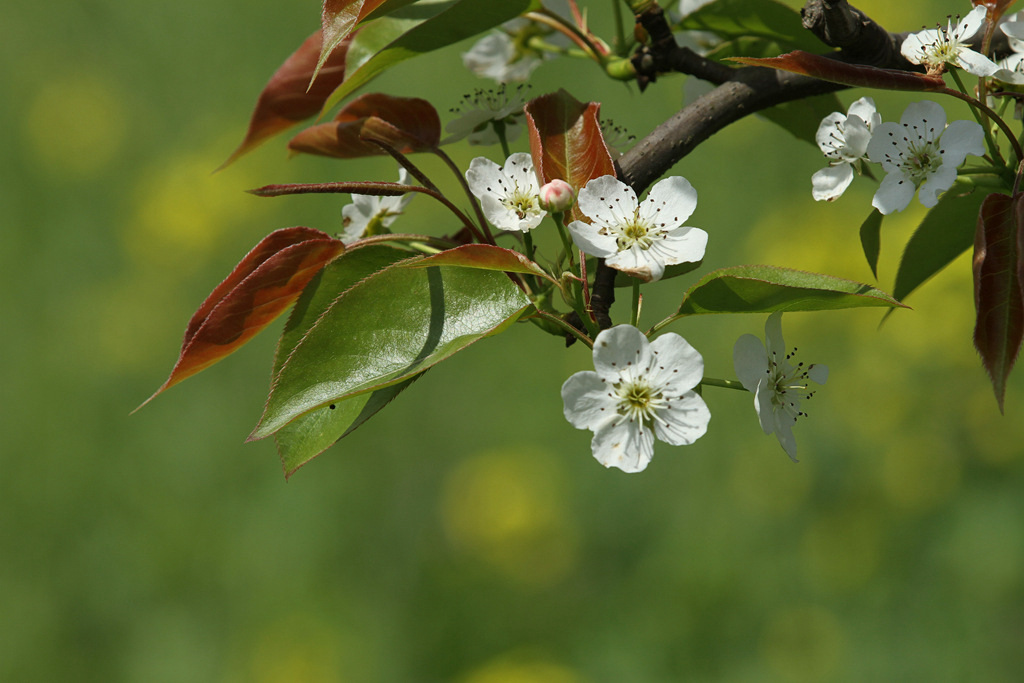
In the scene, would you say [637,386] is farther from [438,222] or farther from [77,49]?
[77,49]

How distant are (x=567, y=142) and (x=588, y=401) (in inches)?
8.2

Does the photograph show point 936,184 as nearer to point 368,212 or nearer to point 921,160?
point 921,160

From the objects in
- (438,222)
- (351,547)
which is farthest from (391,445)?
(438,222)

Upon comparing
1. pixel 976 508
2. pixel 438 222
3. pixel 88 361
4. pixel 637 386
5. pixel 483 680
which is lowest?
pixel 976 508

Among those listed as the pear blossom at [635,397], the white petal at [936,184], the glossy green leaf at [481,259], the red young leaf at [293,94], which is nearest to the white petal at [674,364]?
the pear blossom at [635,397]

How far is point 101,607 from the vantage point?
234 cm

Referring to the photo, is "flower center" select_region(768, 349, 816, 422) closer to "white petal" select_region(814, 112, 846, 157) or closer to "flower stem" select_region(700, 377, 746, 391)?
"flower stem" select_region(700, 377, 746, 391)

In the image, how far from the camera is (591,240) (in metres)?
0.64

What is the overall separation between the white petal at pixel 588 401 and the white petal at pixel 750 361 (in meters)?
0.10

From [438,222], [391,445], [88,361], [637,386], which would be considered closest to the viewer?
[637,386]

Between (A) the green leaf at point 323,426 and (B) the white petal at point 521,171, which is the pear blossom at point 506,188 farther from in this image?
(A) the green leaf at point 323,426

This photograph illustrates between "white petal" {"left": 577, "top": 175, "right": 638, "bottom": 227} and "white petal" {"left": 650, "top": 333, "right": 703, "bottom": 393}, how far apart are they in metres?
0.10

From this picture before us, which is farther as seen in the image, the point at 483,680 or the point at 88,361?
the point at 88,361

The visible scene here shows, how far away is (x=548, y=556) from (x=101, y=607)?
3.86ft
